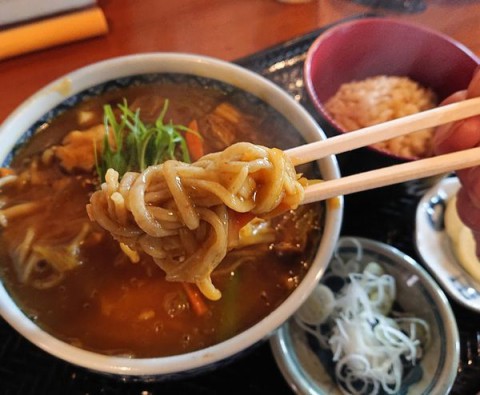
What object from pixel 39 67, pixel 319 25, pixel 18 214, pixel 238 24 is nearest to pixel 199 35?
pixel 238 24

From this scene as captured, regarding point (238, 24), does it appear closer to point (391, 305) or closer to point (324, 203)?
point (324, 203)

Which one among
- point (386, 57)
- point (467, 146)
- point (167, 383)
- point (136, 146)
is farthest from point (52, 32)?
point (467, 146)

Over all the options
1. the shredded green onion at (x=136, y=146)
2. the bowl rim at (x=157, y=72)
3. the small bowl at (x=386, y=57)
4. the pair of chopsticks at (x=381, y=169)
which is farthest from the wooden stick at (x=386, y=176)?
the small bowl at (x=386, y=57)

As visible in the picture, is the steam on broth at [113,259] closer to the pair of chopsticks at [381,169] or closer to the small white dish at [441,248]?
the pair of chopsticks at [381,169]

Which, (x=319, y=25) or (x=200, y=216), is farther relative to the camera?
(x=319, y=25)

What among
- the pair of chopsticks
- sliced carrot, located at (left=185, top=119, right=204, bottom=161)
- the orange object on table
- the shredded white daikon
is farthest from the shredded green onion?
the orange object on table

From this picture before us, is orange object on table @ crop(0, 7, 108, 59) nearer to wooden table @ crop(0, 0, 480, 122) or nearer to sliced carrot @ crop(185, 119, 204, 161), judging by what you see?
wooden table @ crop(0, 0, 480, 122)
